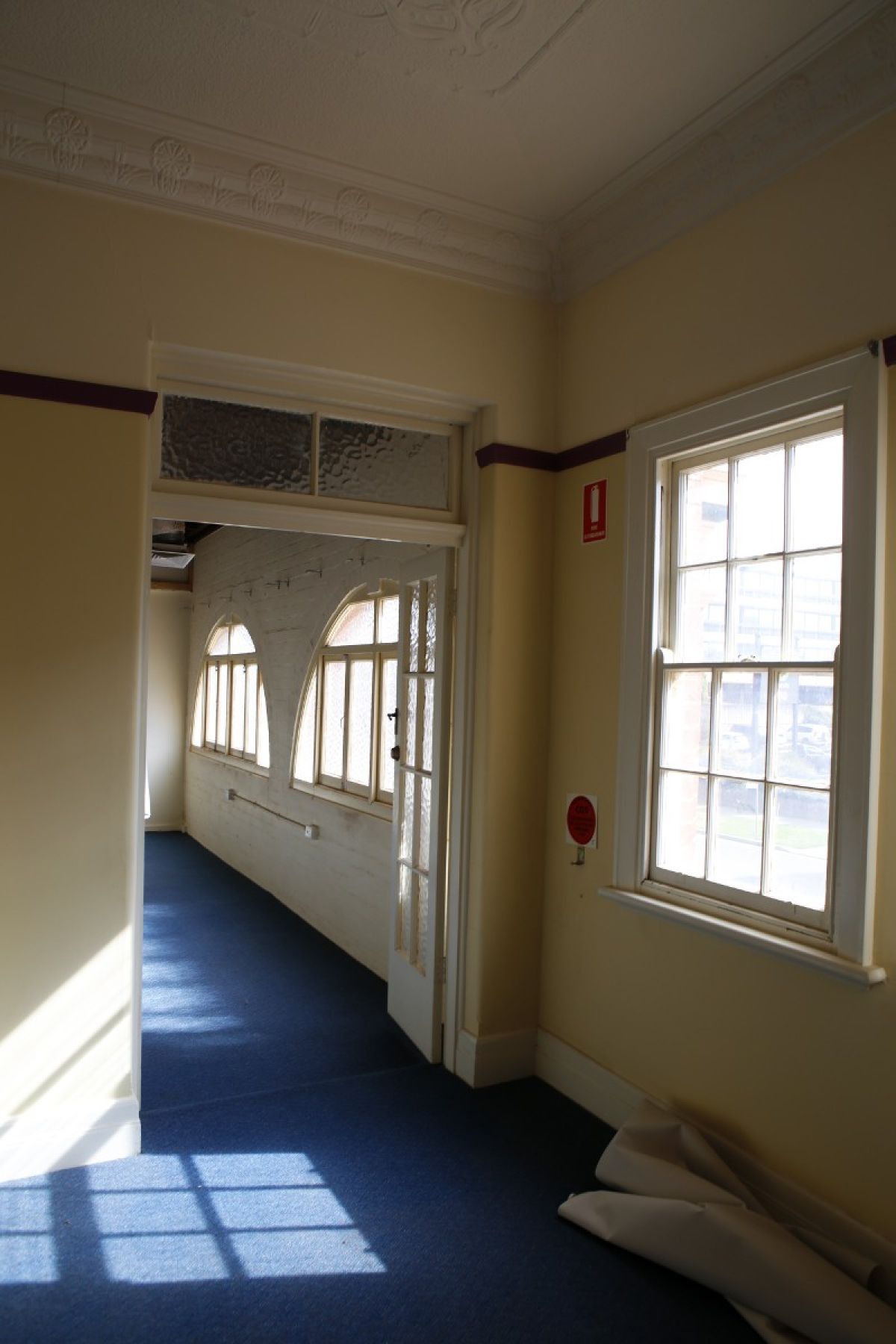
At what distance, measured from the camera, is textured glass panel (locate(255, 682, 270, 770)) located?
8.09 m

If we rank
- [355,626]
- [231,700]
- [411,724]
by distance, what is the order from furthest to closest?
[231,700] → [355,626] → [411,724]

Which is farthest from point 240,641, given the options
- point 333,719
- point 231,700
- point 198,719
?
point 333,719

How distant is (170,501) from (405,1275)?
8.56ft

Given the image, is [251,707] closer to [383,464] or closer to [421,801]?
[421,801]

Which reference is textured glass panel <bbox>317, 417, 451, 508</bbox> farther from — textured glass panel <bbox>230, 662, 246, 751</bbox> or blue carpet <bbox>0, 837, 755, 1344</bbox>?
textured glass panel <bbox>230, 662, 246, 751</bbox>

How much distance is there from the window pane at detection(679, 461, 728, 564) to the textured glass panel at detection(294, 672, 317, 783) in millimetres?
3995

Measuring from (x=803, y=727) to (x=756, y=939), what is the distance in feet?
2.16

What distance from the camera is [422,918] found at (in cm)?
430

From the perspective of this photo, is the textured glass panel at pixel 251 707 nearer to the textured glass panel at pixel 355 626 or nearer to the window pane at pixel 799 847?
the textured glass panel at pixel 355 626

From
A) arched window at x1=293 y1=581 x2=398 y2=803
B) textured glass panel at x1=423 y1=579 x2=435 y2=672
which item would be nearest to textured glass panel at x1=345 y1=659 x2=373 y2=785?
arched window at x1=293 y1=581 x2=398 y2=803

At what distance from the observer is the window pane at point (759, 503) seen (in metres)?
2.98

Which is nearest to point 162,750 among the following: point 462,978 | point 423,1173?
point 462,978

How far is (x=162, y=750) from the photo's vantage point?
1080 centimetres

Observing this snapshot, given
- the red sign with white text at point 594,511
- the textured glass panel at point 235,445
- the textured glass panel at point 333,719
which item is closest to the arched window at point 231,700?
the textured glass panel at point 333,719
